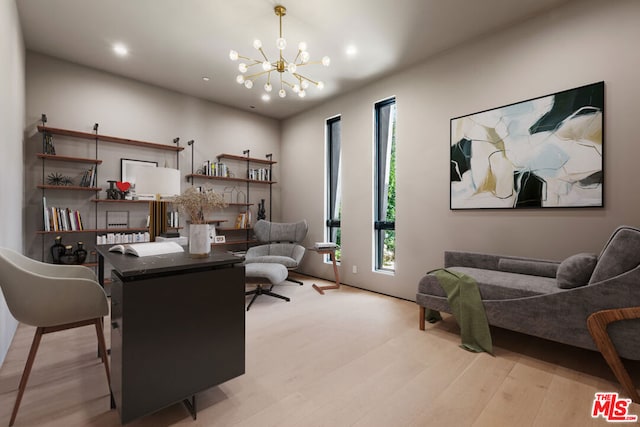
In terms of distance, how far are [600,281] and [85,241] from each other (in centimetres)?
526

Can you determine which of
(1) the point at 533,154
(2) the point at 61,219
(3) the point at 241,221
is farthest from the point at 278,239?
(1) the point at 533,154

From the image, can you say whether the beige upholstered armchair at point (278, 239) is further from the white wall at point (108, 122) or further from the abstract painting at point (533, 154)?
the abstract painting at point (533, 154)

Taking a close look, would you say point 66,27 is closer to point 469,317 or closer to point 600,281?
point 469,317

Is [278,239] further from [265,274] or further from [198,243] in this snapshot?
[198,243]

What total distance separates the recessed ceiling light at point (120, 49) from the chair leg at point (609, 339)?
501cm

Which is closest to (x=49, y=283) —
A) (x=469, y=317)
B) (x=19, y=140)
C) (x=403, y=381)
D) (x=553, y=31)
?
(x=403, y=381)

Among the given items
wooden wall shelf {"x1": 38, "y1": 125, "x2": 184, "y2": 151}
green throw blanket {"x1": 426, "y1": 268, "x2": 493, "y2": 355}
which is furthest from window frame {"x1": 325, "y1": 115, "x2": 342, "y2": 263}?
green throw blanket {"x1": 426, "y1": 268, "x2": 493, "y2": 355}

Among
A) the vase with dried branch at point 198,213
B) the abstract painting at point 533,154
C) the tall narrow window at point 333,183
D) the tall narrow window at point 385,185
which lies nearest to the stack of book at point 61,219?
the vase with dried branch at point 198,213

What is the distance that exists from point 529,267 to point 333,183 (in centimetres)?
301

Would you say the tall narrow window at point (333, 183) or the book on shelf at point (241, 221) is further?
the book on shelf at point (241, 221)

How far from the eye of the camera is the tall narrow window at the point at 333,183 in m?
4.80

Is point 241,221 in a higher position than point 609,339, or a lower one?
higher

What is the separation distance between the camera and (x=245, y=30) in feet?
9.92

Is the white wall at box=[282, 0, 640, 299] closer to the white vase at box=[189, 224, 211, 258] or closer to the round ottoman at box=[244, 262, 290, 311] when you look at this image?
the round ottoman at box=[244, 262, 290, 311]
